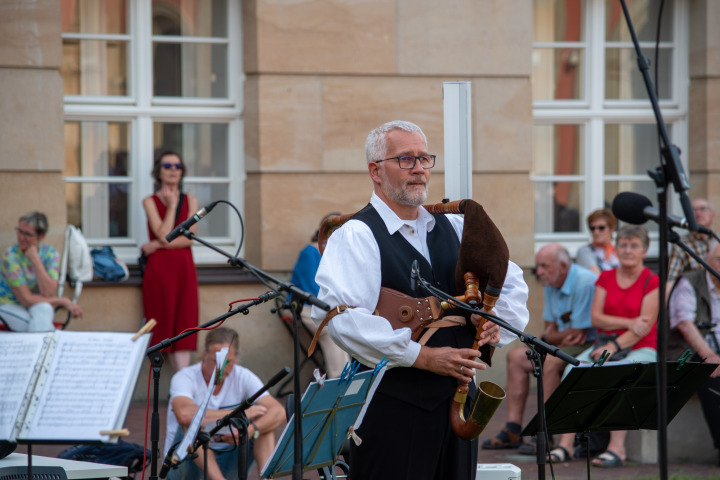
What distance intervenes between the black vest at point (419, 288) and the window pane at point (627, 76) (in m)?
6.85

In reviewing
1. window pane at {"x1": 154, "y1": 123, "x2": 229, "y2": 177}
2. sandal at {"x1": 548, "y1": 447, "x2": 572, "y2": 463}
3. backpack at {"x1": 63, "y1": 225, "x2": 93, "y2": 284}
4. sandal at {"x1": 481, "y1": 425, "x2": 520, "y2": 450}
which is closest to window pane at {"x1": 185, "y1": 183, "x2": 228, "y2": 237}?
window pane at {"x1": 154, "y1": 123, "x2": 229, "y2": 177}

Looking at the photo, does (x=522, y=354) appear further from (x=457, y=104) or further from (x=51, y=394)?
(x=51, y=394)

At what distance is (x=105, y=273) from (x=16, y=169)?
1.16 m

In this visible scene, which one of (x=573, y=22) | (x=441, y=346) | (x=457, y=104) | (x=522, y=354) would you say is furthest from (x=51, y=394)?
(x=573, y=22)

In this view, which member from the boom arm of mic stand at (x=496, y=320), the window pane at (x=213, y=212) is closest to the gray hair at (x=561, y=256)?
the window pane at (x=213, y=212)

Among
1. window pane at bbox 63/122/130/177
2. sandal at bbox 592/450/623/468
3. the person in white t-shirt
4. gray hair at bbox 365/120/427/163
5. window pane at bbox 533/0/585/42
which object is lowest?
sandal at bbox 592/450/623/468

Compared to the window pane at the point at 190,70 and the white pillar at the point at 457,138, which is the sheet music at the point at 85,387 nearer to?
the white pillar at the point at 457,138

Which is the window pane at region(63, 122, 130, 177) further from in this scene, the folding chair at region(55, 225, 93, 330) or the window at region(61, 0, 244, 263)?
the folding chair at region(55, 225, 93, 330)

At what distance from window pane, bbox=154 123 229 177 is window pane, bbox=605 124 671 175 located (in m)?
3.90

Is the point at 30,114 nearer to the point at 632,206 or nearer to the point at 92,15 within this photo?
the point at 92,15

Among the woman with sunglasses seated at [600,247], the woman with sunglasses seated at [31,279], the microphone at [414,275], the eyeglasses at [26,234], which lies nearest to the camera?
the microphone at [414,275]

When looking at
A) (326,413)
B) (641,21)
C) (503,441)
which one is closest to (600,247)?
(503,441)

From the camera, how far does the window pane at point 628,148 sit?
1041 cm

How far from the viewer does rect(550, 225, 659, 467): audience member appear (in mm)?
7105
